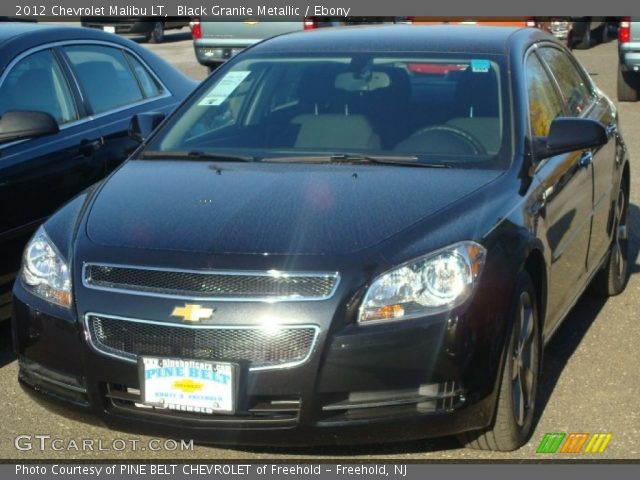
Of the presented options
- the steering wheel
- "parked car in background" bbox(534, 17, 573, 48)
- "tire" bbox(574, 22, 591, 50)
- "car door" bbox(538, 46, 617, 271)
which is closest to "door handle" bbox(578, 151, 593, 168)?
"car door" bbox(538, 46, 617, 271)

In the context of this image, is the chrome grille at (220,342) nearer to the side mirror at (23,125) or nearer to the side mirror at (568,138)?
the side mirror at (568,138)

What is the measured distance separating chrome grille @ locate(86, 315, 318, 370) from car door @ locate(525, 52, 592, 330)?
140 cm

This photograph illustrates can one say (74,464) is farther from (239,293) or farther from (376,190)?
(376,190)

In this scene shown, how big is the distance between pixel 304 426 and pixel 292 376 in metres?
0.19

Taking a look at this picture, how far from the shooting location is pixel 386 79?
5.57 meters

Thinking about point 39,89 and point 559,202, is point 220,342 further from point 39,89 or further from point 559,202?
point 39,89

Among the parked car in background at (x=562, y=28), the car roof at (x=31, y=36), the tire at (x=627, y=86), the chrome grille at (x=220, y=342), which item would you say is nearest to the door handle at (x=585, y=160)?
the chrome grille at (x=220, y=342)

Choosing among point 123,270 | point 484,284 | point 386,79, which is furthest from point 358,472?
point 386,79

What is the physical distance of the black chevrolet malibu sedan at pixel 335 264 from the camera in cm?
398

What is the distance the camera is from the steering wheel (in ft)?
16.8

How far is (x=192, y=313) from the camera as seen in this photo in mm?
4008

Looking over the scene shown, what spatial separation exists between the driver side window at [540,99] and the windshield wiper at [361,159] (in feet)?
1.78

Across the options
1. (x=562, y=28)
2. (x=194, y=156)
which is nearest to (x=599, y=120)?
(x=194, y=156)

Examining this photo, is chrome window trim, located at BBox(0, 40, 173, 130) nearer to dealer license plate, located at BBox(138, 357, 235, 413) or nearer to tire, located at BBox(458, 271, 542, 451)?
dealer license plate, located at BBox(138, 357, 235, 413)
